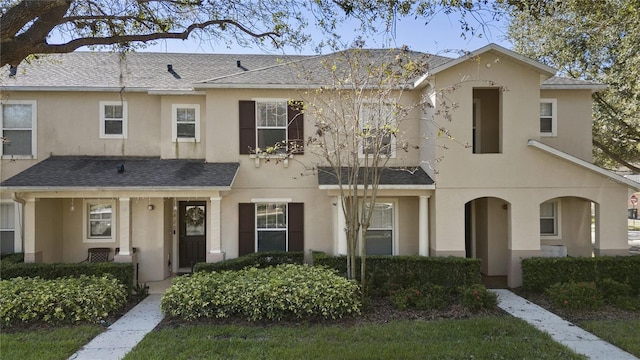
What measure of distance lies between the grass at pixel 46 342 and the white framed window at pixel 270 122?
6.26 metres

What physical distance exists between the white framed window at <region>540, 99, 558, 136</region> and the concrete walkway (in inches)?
208

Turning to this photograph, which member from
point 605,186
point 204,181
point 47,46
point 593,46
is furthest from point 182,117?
point 593,46

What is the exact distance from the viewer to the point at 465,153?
10258 mm

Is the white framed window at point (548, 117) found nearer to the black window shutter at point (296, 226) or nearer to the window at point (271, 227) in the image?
the black window shutter at point (296, 226)

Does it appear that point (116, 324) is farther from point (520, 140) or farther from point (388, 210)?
point (520, 140)

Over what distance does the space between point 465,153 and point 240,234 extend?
6.77 metres

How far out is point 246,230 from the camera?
36.9 feet

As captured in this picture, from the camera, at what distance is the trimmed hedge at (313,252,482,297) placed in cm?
941

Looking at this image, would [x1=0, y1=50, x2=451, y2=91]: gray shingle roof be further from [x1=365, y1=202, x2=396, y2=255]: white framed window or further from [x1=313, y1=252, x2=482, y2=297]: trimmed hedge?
[x1=313, y1=252, x2=482, y2=297]: trimmed hedge

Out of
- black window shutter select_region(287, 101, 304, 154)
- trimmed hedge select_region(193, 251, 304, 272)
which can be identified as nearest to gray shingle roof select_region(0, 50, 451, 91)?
black window shutter select_region(287, 101, 304, 154)

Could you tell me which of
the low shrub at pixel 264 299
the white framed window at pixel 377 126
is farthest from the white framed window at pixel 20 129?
the white framed window at pixel 377 126

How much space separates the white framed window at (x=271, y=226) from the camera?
11383mm

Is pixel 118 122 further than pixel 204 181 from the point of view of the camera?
Yes

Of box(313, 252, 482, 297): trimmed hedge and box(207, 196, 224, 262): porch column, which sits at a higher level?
box(207, 196, 224, 262): porch column
